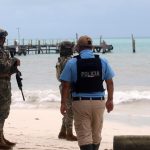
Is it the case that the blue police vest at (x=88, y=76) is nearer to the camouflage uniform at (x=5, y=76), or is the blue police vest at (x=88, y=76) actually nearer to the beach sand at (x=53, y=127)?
the camouflage uniform at (x=5, y=76)

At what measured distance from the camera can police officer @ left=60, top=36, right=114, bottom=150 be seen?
5.48 m

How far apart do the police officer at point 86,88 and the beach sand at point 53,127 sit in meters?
1.60

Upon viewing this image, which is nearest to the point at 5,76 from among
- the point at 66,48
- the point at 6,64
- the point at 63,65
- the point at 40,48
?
the point at 6,64

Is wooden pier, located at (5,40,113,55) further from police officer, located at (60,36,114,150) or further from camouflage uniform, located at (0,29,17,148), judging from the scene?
police officer, located at (60,36,114,150)

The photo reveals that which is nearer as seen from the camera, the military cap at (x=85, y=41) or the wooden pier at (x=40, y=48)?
the military cap at (x=85, y=41)

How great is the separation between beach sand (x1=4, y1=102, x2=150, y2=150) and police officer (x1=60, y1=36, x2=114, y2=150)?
1.60m

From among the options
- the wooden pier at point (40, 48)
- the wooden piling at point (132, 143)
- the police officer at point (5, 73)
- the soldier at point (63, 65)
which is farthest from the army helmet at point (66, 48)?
the wooden pier at point (40, 48)

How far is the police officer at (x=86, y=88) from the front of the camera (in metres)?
5.48

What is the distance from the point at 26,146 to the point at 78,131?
1837 mm

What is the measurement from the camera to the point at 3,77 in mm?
6609

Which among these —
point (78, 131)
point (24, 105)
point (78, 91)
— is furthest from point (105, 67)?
point (24, 105)

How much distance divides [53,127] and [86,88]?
4.64 metres

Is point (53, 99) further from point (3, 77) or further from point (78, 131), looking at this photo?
point (78, 131)

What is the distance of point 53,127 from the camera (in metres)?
10.0
